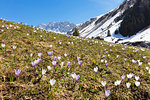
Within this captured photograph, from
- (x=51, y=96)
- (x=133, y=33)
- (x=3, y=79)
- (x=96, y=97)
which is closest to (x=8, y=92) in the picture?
(x=3, y=79)

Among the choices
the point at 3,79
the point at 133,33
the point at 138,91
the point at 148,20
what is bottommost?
the point at 138,91

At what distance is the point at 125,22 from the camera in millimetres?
98562

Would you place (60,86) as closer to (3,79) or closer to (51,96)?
(51,96)

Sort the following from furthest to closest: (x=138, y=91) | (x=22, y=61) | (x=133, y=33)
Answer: (x=133, y=33) < (x=22, y=61) < (x=138, y=91)

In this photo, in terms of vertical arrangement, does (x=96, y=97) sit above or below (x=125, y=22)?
below

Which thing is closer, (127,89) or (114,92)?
(114,92)

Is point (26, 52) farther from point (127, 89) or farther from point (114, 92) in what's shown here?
point (127, 89)

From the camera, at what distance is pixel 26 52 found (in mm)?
4750

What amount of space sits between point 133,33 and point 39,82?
102 m

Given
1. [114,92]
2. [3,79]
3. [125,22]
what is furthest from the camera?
[125,22]

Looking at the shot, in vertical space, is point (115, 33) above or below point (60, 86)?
above

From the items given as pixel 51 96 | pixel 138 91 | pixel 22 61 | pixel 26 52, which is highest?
pixel 26 52

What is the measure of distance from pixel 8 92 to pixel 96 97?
2.09 m

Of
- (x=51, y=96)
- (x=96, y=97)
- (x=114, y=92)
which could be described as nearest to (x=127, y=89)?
(x=114, y=92)
